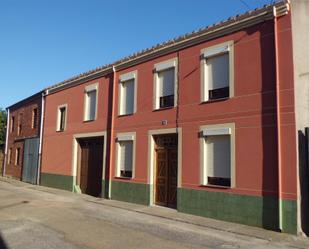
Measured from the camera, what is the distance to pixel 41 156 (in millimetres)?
23531

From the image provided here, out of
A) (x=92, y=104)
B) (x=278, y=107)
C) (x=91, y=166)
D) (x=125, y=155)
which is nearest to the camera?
(x=278, y=107)

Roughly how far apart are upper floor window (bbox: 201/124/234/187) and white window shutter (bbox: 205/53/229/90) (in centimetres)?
141

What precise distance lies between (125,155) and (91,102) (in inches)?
165

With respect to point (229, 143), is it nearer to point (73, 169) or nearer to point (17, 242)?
point (17, 242)

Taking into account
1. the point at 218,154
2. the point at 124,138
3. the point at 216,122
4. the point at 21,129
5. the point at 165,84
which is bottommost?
the point at 218,154

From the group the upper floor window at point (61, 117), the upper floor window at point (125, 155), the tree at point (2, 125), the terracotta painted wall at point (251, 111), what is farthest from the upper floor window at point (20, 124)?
the terracotta painted wall at point (251, 111)

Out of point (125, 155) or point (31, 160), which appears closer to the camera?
point (125, 155)

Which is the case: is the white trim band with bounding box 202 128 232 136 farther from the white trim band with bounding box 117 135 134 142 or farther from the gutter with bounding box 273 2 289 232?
the white trim band with bounding box 117 135 134 142

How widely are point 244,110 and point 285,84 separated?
1507 mm

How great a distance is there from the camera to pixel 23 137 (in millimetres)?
26891

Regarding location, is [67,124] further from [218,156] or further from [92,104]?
[218,156]

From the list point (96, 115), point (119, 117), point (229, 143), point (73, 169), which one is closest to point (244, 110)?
point (229, 143)

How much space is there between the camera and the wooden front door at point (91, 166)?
1834cm

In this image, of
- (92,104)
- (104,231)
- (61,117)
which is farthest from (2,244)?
(61,117)
